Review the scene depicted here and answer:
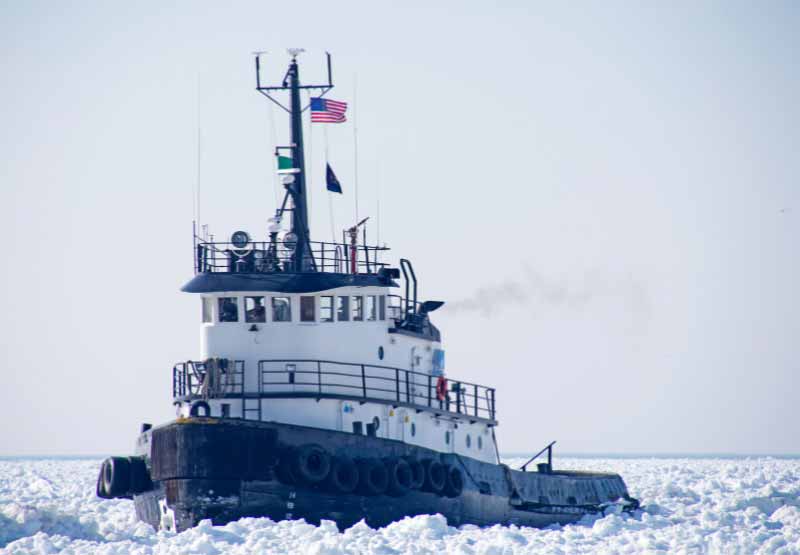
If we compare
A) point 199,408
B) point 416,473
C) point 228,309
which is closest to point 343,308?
point 228,309

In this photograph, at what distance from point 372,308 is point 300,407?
3.20 meters

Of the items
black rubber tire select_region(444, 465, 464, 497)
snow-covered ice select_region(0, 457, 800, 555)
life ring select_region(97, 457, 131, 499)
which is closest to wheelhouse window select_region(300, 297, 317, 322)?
black rubber tire select_region(444, 465, 464, 497)

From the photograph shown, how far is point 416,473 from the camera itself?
32.4 m

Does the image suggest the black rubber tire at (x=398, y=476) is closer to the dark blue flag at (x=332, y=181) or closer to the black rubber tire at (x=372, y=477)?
the black rubber tire at (x=372, y=477)

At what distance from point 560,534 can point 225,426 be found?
7.25 m

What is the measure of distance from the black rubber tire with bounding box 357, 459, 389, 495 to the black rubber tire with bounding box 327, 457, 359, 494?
0.72 feet

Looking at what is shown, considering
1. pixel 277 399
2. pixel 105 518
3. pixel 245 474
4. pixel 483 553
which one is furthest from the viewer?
pixel 105 518

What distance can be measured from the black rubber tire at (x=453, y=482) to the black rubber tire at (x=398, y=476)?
170 centimetres

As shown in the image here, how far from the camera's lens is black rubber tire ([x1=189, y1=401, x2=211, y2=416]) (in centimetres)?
3034

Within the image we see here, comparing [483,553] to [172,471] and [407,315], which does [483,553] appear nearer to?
[172,471]

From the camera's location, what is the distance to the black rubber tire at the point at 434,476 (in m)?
32.8

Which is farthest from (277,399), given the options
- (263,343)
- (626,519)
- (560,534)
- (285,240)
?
(626,519)

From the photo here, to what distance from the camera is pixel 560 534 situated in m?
32.3

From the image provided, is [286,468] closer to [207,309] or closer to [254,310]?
[254,310]
